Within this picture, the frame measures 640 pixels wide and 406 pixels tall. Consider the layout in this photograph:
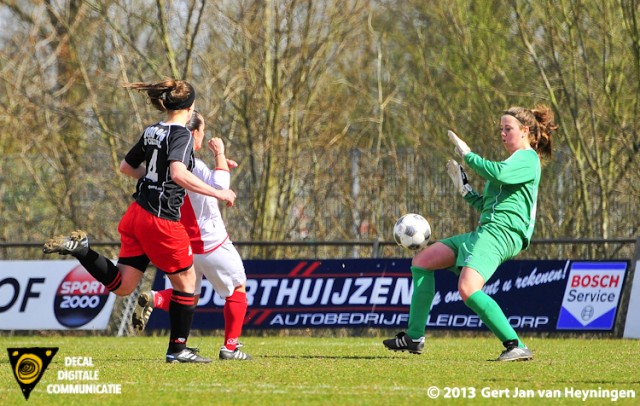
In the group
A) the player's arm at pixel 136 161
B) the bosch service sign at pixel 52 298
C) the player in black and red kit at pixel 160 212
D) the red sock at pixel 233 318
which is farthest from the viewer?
the bosch service sign at pixel 52 298

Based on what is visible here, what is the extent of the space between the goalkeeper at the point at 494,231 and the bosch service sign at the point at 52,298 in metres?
7.06

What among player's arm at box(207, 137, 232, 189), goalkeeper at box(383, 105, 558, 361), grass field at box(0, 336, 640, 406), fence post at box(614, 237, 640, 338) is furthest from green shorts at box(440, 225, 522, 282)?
fence post at box(614, 237, 640, 338)

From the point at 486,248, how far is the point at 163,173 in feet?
8.11

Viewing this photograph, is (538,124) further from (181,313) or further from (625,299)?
(625,299)

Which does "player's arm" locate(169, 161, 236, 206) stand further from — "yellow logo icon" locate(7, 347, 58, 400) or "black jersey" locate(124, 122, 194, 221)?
"yellow logo icon" locate(7, 347, 58, 400)

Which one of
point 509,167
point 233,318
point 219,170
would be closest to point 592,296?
point 509,167

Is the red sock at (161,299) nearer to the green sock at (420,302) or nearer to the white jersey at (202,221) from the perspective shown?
the white jersey at (202,221)

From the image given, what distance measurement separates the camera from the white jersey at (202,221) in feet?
29.1

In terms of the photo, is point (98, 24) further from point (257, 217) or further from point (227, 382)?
point (227, 382)

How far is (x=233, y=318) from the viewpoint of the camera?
8906mm

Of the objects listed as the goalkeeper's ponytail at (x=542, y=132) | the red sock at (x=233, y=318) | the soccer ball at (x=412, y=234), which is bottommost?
the red sock at (x=233, y=318)

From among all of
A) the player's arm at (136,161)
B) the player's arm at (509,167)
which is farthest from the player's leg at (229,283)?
the player's arm at (509,167)

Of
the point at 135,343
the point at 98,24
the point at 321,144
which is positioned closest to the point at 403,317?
the point at 135,343

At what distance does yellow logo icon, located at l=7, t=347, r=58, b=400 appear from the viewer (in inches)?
265
